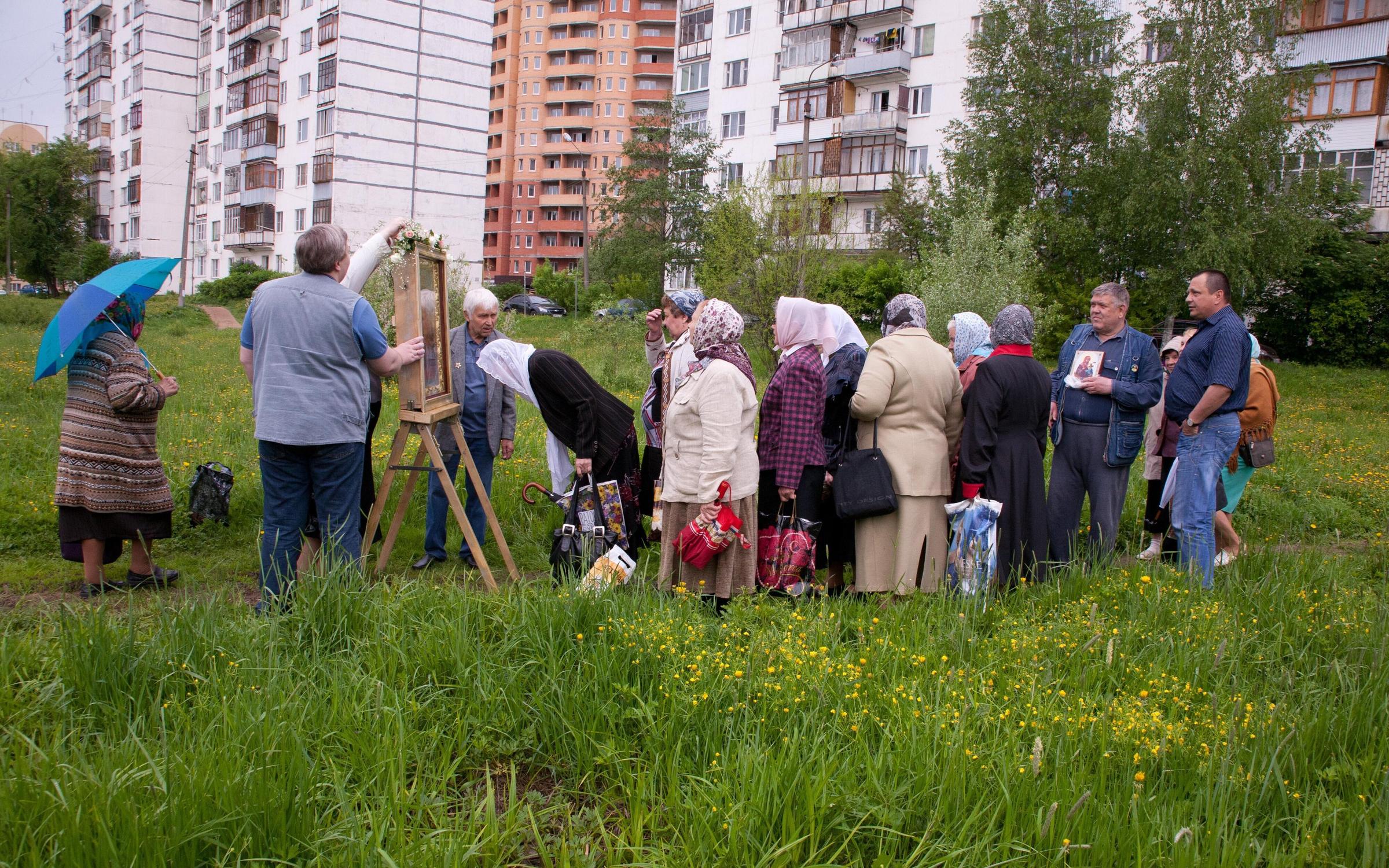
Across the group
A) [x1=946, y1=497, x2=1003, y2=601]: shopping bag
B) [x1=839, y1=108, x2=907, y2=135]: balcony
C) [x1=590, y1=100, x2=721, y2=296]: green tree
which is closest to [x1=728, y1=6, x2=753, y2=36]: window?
[x1=590, y1=100, x2=721, y2=296]: green tree

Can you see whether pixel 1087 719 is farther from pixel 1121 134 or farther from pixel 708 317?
pixel 1121 134

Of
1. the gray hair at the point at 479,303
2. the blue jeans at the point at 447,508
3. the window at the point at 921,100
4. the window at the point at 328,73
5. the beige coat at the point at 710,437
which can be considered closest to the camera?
the beige coat at the point at 710,437

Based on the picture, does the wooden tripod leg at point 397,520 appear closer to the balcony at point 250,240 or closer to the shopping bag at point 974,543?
the shopping bag at point 974,543

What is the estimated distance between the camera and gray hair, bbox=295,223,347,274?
508cm

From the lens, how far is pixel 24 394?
12.8 m

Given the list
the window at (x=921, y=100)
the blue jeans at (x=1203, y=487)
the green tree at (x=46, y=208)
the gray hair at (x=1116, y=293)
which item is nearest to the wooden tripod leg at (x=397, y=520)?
the gray hair at (x=1116, y=293)

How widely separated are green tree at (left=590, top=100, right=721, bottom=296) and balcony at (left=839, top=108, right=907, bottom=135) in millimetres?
6819

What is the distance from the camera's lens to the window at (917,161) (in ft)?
147

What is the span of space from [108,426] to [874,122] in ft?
144

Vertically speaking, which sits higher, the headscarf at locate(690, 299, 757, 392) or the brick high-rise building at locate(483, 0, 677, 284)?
the brick high-rise building at locate(483, 0, 677, 284)

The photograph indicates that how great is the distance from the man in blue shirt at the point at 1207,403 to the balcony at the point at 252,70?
61.8m

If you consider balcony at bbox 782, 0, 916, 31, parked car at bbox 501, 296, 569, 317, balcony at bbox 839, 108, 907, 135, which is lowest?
parked car at bbox 501, 296, 569, 317

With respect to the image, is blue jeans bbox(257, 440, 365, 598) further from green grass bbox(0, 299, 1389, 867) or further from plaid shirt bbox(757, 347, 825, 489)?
plaid shirt bbox(757, 347, 825, 489)

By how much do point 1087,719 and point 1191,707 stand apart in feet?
1.95
